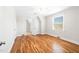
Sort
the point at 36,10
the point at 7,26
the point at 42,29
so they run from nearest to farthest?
the point at 7,26
the point at 36,10
the point at 42,29

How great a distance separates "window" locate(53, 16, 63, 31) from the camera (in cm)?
290

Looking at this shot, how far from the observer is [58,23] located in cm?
296

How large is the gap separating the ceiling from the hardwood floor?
628mm

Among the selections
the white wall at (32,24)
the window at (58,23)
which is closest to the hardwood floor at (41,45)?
the white wall at (32,24)

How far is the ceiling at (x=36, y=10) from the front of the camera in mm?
2664

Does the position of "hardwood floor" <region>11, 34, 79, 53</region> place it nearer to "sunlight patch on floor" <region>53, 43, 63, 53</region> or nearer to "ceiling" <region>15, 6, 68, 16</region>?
Answer: "sunlight patch on floor" <region>53, 43, 63, 53</region>

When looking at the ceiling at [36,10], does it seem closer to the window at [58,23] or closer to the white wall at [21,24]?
the white wall at [21,24]

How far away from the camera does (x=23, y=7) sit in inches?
103

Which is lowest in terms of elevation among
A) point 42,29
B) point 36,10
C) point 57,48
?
point 57,48

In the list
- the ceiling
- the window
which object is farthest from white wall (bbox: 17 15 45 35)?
the window

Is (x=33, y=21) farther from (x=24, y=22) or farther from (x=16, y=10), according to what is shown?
(x=16, y=10)

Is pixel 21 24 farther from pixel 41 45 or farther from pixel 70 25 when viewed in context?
pixel 70 25

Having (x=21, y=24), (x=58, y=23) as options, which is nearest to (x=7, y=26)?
(x=21, y=24)

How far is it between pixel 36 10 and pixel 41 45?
0.97 m
